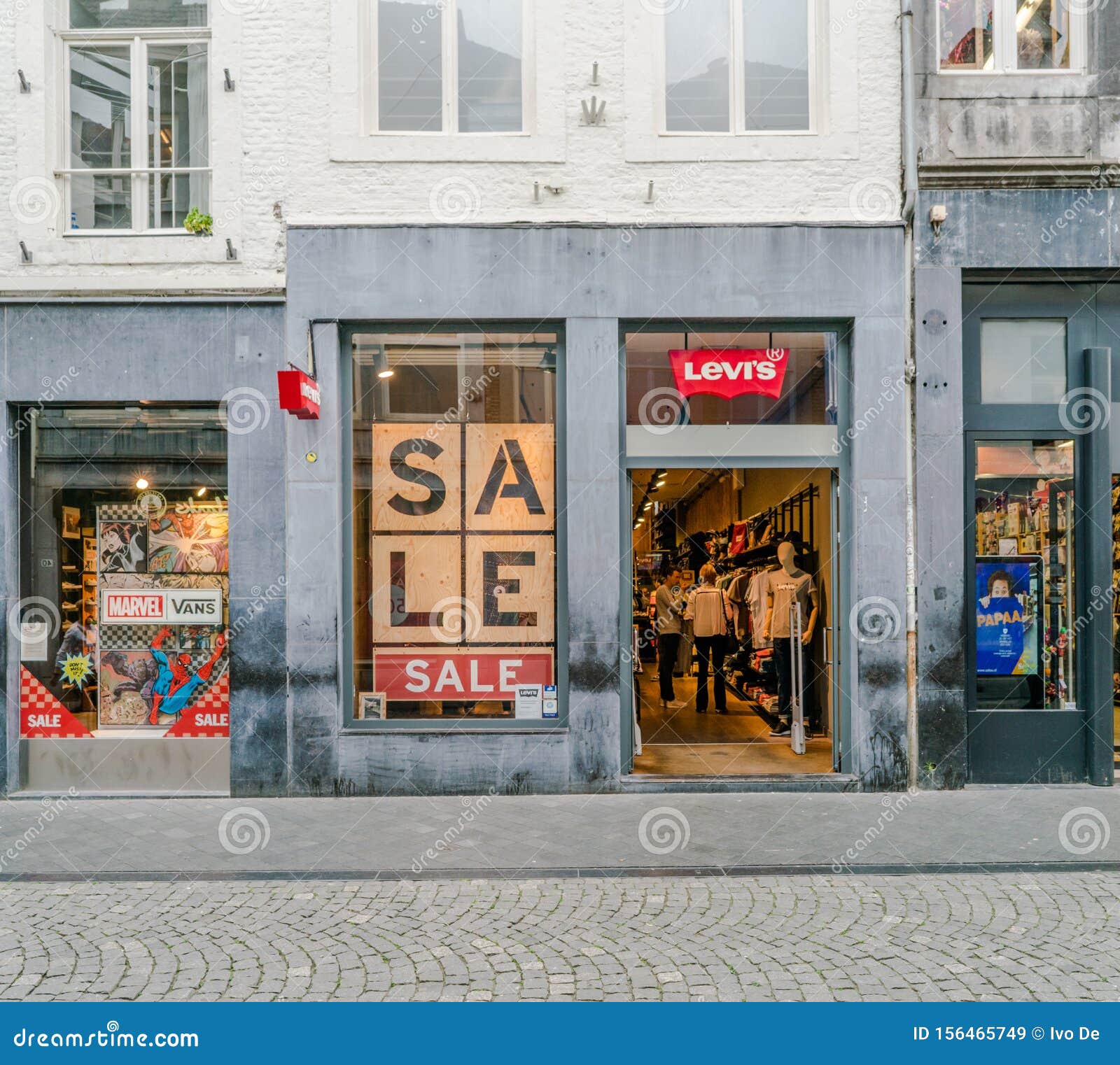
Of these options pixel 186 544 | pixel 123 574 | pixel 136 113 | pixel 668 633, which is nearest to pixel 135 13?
pixel 136 113

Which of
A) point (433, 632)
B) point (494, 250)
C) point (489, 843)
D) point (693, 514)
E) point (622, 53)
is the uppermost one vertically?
point (622, 53)

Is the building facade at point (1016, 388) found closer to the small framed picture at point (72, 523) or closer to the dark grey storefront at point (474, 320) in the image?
the dark grey storefront at point (474, 320)

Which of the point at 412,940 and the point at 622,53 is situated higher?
the point at 622,53

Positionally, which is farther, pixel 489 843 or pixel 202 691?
pixel 202 691

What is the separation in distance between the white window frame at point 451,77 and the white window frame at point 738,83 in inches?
47.8

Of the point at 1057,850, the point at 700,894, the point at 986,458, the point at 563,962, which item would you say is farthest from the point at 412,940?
the point at 986,458

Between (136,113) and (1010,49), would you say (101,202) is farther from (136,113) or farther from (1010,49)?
(1010,49)

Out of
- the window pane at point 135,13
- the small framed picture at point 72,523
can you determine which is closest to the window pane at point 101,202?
the window pane at point 135,13

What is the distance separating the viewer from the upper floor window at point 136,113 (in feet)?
30.1

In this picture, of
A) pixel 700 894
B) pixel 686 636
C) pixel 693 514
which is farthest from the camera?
pixel 693 514

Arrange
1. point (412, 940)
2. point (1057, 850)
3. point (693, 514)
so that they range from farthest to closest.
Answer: point (693, 514), point (1057, 850), point (412, 940)

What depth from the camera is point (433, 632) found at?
9.13m

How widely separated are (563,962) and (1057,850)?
4118 millimetres

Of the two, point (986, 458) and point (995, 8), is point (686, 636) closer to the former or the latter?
point (986, 458)
